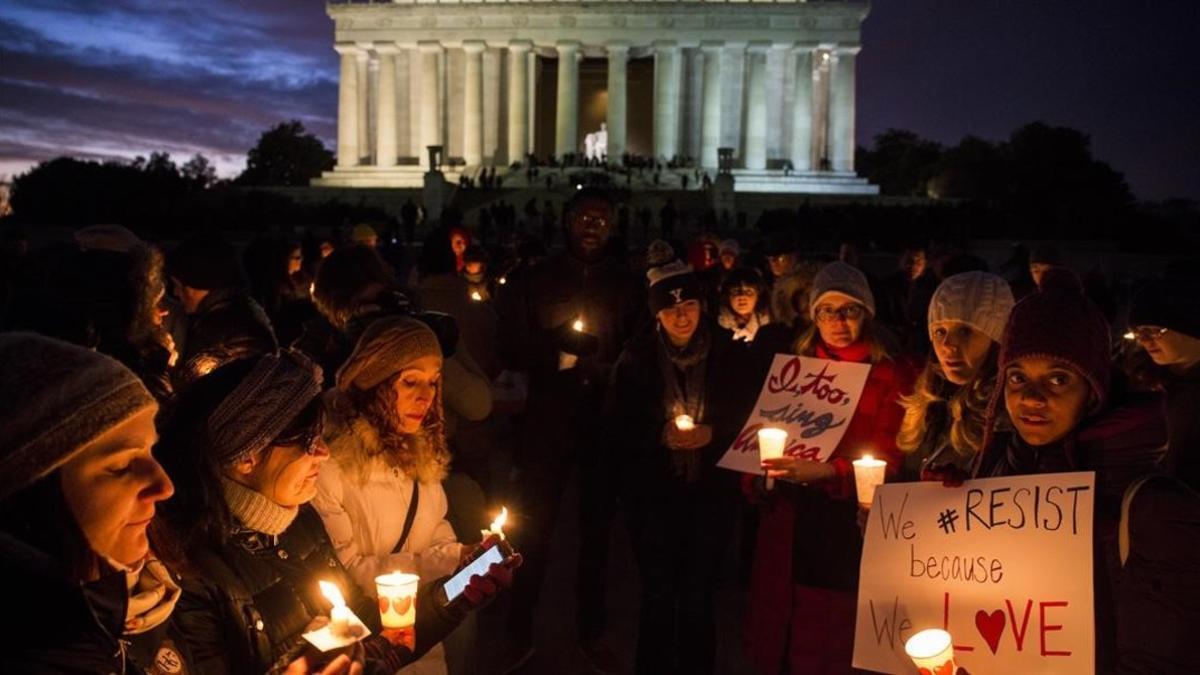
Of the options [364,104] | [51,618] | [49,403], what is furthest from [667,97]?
[51,618]

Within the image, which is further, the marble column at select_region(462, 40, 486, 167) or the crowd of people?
the marble column at select_region(462, 40, 486, 167)

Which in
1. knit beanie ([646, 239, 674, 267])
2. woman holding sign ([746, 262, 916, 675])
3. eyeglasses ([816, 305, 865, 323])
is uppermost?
knit beanie ([646, 239, 674, 267])

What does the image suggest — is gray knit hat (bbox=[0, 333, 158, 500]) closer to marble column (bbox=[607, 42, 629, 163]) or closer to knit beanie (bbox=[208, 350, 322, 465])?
knit beanie (bbox=[208, 350, 322, 465])

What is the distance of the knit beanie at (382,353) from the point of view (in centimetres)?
362

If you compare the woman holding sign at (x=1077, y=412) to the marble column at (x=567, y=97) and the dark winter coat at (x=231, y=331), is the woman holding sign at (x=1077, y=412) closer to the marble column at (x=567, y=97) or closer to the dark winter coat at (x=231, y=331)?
the dark winter coat at (x=231, y=331)

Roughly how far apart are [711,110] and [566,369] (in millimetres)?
56976

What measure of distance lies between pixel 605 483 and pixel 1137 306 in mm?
2787

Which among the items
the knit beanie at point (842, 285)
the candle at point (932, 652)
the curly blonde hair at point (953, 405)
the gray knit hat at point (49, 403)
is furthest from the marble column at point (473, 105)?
the gray knit hat at point (49, 403)

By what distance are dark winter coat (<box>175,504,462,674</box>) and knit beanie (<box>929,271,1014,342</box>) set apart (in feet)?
7.79

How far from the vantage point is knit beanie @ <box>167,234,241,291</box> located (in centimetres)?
599

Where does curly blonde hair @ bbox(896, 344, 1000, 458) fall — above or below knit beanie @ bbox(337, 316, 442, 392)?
below

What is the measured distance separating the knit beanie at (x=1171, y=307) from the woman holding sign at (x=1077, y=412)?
5.04 ft

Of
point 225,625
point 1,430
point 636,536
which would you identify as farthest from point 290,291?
Answer: point 1,430

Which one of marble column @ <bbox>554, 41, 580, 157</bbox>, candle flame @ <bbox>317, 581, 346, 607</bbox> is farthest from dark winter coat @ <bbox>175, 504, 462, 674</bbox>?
marble column @ <bbox>554, 41, 580, 157</bbox>
